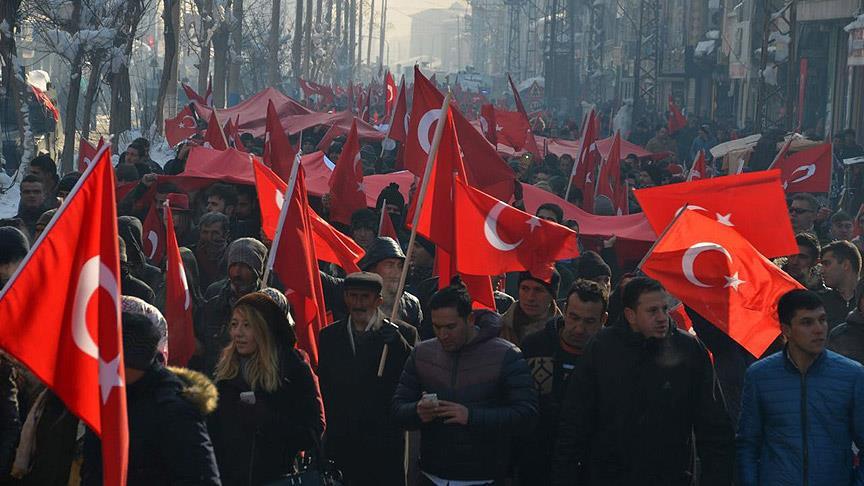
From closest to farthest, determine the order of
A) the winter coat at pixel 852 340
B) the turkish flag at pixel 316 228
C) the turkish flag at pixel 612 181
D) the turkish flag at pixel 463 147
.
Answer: the winter coat at pixel 852 340 < the turkish flag at pixel 316 228 < the turkish flag at pixel 463 147 < the turkish flag at pixel 612 181

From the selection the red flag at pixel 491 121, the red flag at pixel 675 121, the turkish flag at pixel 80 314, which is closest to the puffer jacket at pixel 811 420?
the turkish flag at pixel 80 314

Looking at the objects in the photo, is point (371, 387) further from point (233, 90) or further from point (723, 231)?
point (233, 90)

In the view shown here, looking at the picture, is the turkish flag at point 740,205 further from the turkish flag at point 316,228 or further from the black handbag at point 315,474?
the black handbag at point 315,474

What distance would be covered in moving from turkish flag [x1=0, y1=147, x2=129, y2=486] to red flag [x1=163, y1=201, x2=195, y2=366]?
250 cm

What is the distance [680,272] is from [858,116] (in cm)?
2584

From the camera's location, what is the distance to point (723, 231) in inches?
261

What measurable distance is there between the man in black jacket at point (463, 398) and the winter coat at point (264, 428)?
36 cm

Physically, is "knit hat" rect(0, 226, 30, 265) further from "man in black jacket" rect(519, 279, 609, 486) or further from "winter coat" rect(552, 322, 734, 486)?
"winter coat" rect(552, 322, 734, 486)

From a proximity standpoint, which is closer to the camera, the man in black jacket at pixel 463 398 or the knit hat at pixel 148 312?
the knit hat at pixel 148 312

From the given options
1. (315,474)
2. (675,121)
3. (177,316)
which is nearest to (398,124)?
(177,316)

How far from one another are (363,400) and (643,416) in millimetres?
1305

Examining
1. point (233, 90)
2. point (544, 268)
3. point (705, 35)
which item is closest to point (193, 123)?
point (544, 268)

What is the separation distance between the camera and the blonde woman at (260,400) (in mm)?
5480

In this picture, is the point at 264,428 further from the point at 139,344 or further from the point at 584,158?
the point at 584,158
